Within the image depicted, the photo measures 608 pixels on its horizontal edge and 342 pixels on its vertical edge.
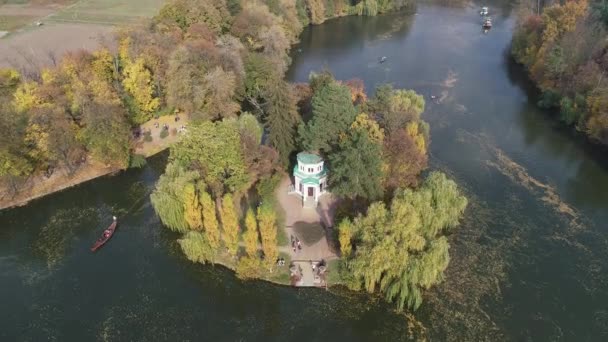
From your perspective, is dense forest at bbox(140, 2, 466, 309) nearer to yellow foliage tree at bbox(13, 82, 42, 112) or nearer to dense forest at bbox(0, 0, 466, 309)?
dense forest at bbox(0, 0, 466, 309)

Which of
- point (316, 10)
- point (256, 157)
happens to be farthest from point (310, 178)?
point (316, 10)

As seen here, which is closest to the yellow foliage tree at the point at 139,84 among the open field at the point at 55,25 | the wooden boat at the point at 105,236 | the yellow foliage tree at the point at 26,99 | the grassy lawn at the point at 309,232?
the yellow foliage tree at the point at 26,99

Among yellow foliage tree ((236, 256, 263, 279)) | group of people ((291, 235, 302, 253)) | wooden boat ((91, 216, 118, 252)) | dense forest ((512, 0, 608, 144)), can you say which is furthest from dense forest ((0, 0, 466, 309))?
dense forest ((512, 0, 608, 144))

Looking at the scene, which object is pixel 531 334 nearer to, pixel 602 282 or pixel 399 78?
pixel 602 282

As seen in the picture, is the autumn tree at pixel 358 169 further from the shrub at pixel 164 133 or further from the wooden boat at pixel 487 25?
the wooden boat at pixel 487 25

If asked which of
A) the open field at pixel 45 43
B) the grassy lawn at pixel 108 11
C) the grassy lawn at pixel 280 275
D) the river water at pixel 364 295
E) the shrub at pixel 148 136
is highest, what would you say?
the grassy lawn at pixel 108 11

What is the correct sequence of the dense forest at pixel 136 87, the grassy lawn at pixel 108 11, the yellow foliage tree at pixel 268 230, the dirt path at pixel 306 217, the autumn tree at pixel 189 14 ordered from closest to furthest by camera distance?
the yellow foliage tree at pixel 268 230
the dirt path at pixel 306 217
the dense forest at pixel 136 87
the autumn tree at pixel 189 14
the grassy lawn at pixel 108 11
